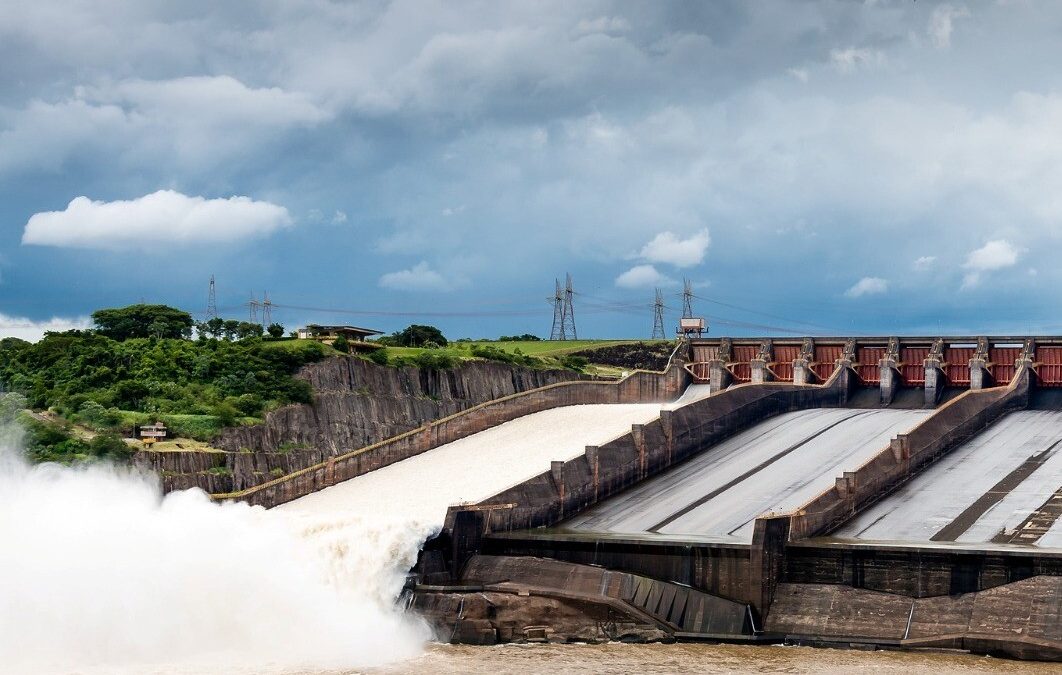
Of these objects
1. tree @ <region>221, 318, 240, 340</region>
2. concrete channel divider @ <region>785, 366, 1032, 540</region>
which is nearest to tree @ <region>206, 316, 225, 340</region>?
tree @ <region>221, 318, 240, 340</region>

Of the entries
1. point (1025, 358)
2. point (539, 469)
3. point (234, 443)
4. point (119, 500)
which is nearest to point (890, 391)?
point (1025, 358)

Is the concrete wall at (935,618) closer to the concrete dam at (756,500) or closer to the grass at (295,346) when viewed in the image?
the concrete dam at (756,500)

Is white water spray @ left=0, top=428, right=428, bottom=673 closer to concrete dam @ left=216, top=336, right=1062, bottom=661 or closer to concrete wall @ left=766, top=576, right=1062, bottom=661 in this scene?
Answer: concrete dam @ left=216, top=336, right=1062, bottom=661

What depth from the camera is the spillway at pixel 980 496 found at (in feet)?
156

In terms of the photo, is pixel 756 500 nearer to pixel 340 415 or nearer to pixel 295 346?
pixel 340 415

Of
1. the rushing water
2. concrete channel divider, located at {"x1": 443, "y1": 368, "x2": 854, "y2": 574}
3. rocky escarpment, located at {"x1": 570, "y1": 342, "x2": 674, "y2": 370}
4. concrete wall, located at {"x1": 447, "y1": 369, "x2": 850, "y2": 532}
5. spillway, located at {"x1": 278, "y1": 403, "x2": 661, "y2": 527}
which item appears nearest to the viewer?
the rushing water

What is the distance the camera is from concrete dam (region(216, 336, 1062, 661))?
43281mm

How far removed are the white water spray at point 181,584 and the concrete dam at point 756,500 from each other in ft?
8.76

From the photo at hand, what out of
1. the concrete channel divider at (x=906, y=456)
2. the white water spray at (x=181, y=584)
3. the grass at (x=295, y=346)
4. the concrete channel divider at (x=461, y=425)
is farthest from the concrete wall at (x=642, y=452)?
the grass at (x=295, y=346)

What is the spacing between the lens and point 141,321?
358 ft

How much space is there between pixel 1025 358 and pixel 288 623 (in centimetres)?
4020

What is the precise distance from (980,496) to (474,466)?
879 inches

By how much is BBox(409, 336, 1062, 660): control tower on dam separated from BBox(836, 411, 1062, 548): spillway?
0.12m

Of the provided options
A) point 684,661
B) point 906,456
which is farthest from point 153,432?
point 906,456
